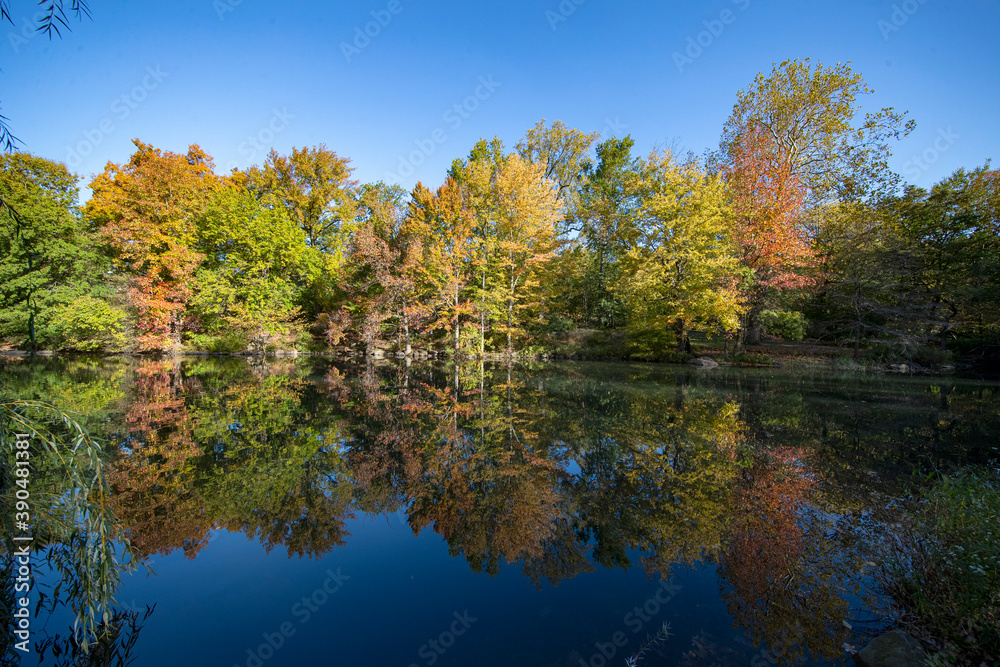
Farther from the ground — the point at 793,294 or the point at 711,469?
the point at 793,294

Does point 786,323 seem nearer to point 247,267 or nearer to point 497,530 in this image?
point 497,530

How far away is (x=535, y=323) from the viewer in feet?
92.1

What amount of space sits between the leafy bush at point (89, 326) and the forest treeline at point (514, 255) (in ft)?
0.41

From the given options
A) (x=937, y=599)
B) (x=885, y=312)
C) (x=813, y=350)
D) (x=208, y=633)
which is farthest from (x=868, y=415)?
(x=813, y=350)

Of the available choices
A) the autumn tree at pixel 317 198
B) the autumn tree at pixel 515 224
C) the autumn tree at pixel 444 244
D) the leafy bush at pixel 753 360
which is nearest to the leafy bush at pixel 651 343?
the leafy bush at pixel 753 360

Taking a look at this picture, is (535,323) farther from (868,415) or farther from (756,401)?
(868,415)

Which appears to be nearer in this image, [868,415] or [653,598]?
[653,598]

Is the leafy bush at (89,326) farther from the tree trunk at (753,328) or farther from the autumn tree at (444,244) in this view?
the tree trunk at (753,328)

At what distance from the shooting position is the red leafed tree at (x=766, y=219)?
22.3m

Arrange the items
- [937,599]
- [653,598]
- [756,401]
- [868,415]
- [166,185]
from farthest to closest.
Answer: [166,185], [756,401], [868,415], [653,598], [937,599]

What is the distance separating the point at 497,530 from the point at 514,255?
2282 centimetres

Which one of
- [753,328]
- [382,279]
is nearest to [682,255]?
[753,328]

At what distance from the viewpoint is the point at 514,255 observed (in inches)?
1024

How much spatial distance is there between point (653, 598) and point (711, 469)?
335cm
